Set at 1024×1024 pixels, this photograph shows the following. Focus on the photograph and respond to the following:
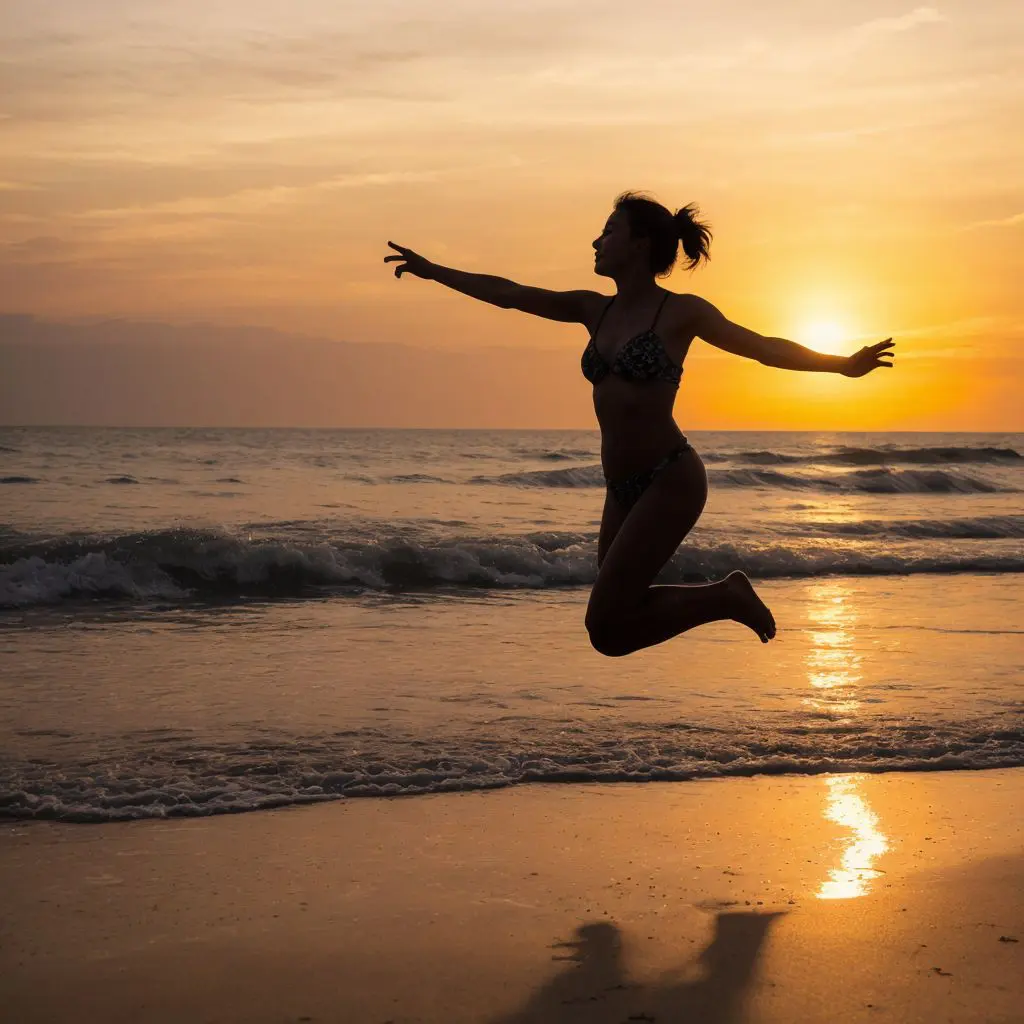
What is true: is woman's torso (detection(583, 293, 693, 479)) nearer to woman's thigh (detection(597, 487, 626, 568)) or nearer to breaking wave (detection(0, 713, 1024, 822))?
woman's thigh (detection(597, 487, 626, 568))

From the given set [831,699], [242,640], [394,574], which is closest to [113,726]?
[242,640]

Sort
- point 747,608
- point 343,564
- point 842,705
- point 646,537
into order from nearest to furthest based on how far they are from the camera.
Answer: point 646,537 → point 747,608 → point 842,705 → point 343,564

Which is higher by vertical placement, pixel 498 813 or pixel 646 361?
pixel 646 361

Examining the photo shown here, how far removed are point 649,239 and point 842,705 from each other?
3.59 m

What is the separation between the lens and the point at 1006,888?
15.0 feet

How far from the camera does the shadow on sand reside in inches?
140

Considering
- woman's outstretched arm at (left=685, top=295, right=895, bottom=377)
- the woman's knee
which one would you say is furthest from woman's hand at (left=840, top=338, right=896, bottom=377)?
the woman's knee

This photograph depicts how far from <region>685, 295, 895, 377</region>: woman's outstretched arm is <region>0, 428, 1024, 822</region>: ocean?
7.11ft

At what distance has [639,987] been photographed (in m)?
3.75

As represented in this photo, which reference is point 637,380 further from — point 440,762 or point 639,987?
point 639,987

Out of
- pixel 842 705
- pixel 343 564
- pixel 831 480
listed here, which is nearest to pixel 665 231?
pixel 842 705

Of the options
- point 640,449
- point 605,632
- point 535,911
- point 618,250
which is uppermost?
point 618,250

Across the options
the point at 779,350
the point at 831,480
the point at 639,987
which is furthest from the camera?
the point at 831,480

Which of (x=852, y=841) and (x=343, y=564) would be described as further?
(x=343, y=564)
